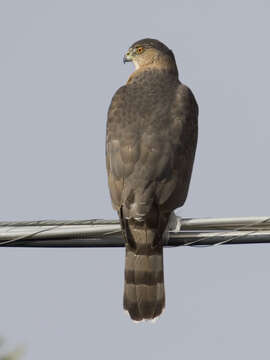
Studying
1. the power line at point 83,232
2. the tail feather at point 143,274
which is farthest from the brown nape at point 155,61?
the power line at point 83,232

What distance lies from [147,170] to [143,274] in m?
0.93

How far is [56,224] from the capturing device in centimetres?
569

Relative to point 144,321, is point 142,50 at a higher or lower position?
higher

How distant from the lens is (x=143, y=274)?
24.8 ft

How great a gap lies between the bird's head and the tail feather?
12.2ft

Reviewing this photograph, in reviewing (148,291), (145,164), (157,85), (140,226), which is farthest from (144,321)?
(157,85)

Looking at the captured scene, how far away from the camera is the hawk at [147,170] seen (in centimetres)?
739

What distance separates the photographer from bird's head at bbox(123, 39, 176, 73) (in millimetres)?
10695

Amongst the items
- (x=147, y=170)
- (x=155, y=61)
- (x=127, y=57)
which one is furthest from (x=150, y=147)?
(x=127, y=57)

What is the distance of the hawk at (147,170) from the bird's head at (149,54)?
1296 mm

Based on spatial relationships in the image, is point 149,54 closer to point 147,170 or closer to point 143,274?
point 147,170

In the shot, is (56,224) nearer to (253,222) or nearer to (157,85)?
(253,222)

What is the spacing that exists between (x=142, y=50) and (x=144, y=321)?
4416mm

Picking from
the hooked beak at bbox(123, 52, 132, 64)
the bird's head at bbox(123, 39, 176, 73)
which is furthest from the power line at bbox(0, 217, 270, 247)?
the hooked beak at bbox(123, 52, 132, 64)
